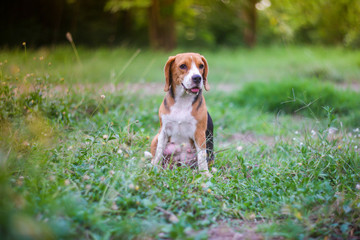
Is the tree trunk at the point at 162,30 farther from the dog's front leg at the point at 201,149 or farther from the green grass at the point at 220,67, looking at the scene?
the dog's front leg at the point at 201,149

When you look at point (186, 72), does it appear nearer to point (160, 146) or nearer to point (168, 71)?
point (168, 71)

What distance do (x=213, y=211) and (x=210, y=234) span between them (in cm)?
28

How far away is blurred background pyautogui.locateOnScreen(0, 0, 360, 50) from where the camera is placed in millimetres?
13711

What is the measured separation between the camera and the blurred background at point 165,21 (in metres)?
13.7

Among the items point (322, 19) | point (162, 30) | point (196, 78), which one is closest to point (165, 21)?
point (162, 30)

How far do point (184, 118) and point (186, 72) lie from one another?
0.51 metres

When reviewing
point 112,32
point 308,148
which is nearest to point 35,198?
point 308,148

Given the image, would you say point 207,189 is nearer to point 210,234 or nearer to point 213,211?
point 213,211

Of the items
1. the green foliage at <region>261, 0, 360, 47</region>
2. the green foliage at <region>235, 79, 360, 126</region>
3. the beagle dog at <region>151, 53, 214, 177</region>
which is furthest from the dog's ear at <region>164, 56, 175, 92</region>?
the green foliage at <region>261, 0, 360, 47</region>

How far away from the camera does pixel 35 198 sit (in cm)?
224

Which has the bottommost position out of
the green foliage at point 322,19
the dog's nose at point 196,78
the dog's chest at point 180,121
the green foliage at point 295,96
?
the green foliage at point 295,96

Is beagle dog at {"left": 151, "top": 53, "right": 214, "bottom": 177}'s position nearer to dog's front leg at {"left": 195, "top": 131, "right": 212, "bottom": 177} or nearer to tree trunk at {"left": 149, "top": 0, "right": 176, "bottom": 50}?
dog's front leg at {"left": 195, "top": 131, "right": 212, "bottom": 177}

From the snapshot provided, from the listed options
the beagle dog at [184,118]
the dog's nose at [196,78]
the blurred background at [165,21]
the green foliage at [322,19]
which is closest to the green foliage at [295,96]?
the beagle dog at [184,118]

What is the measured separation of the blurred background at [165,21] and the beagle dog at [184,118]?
393 inches
